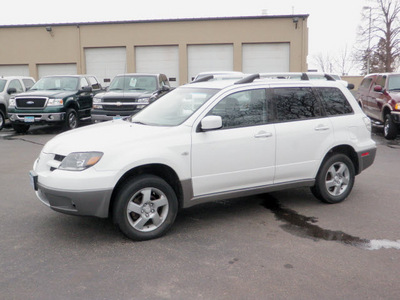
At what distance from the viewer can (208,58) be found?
27.4 meters

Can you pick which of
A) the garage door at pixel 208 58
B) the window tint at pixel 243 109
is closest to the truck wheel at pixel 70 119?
the window tint at pixel 243 109

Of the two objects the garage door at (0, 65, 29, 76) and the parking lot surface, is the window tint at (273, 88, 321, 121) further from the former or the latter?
the garage door at (0, 65, 29, 76)

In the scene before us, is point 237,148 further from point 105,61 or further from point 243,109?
point 105,61

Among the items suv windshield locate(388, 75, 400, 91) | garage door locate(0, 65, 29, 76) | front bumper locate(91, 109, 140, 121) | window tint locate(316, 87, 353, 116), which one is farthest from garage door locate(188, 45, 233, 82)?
window tint locate(316, 87, 353, 116)

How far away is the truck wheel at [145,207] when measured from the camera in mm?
4707

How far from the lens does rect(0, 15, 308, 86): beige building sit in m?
26.8

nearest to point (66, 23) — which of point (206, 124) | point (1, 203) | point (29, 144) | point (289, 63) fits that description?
point (289, 63)

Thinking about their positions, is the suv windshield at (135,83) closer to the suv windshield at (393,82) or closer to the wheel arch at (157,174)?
the suv windshield at (393,82)

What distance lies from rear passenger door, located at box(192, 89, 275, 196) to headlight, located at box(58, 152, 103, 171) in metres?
1.08

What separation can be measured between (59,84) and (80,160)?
38.9 feet

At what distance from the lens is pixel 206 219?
564 centimetres

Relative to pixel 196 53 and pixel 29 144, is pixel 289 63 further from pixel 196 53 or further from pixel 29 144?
pixel 29 144

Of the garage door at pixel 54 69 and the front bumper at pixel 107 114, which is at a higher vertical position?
the garage door at pixel 54 69

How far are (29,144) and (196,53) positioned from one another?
54.1 feet
